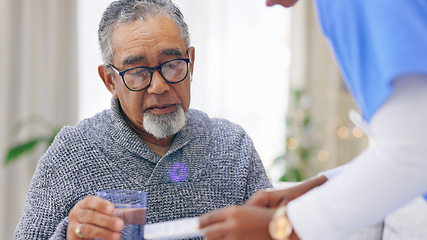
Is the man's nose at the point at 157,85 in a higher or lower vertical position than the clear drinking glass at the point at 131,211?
higher

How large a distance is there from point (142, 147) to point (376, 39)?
3.16ft

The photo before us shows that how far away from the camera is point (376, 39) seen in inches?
28.7

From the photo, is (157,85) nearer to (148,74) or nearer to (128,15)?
(148,74)

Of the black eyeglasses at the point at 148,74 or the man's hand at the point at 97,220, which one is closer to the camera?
the man's hand at the point at 97,220

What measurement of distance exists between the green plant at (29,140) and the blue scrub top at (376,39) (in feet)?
7.54

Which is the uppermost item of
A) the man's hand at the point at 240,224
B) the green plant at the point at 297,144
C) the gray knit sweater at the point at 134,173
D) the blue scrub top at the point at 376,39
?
the blue scrub top at the point at 376,39

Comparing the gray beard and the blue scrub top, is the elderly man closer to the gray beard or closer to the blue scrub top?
the gray beard

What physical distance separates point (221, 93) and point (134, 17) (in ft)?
7.44

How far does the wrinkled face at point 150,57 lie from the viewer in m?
1.48

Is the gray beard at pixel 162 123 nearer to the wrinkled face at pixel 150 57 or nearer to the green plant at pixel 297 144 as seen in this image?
the wrinkled face at pixel 150 57

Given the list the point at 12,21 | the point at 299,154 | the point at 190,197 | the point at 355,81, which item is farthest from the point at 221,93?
the point at 355,81

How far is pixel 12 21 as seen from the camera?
300 centimetres

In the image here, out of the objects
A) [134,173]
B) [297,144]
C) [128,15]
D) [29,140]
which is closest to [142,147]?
[134,173]

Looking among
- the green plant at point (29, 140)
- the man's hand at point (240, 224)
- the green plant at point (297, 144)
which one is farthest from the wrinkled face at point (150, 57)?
the green plant at point (297, 144)
